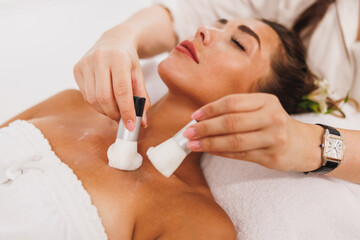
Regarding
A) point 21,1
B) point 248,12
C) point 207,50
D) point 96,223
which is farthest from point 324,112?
point 21,1

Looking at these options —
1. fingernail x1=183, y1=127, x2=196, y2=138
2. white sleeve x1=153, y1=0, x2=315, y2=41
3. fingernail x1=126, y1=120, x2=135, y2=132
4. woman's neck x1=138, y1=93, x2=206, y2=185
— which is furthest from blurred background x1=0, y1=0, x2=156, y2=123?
fingernail x1=183, y1=127, x2=196, y2=138

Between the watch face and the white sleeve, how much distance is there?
31.7 inches

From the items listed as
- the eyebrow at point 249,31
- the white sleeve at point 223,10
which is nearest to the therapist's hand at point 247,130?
the eyebrow at point 249,31

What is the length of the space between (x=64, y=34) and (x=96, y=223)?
1427 mm

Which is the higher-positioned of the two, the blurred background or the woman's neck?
the blurred background

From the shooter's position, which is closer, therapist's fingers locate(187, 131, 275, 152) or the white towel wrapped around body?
therapist's fingers locate(187, 131, 275, 152)

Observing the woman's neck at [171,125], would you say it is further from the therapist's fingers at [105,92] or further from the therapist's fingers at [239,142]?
the therapist's fingers at [239,142]

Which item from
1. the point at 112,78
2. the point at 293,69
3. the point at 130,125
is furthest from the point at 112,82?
the point at 293,69

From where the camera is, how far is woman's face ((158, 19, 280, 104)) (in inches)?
41.6

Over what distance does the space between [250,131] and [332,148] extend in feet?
0.99

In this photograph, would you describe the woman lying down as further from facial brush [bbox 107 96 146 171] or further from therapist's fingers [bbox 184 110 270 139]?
therapist's fingers [bbox 184 110 270 139]

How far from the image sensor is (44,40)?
1808 millimetres

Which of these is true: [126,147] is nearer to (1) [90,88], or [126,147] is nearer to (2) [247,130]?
(1) [90,88]

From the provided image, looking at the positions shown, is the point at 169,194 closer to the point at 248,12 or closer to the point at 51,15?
the point at 248,12
